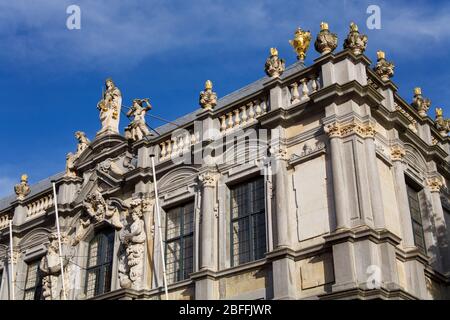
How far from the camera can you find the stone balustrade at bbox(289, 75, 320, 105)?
1927 cm

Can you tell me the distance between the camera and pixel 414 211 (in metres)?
19.6

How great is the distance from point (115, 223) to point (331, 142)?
26.3ft

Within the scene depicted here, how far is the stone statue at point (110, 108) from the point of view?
85.5 ft

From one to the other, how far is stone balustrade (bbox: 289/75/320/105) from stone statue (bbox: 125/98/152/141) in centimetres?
601

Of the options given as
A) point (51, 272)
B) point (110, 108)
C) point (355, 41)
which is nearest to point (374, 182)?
point (355, 41)

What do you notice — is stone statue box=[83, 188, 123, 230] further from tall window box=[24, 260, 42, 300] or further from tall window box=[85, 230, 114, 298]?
A: tall window box=[24, 260, 42, 300]

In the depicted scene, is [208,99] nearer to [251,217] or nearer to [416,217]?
[251,217]

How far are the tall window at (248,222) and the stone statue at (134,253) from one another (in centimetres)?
316

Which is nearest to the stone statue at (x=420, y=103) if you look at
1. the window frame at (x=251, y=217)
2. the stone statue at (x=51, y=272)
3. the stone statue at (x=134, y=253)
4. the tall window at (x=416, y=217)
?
the tall window at (x=416, y=217)

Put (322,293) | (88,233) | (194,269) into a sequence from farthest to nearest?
(88,233)
(194,269)
(322,293)

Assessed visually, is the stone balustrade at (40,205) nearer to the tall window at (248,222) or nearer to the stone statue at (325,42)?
the tall window at (248,222)

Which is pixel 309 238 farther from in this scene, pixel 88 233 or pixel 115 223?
pixel 88 233

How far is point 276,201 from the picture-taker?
1825cm
